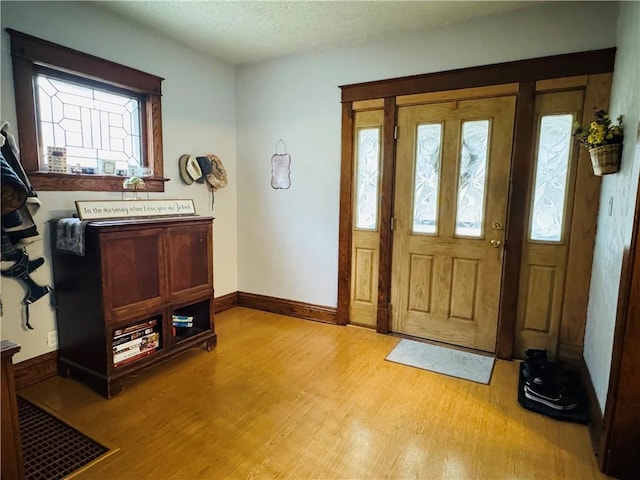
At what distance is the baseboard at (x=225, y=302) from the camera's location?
3.93 meters

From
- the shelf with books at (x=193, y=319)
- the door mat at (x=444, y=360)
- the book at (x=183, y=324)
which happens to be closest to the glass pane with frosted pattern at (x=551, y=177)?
the door mat at (x=444, y=360)

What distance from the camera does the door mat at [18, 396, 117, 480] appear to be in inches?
67.8

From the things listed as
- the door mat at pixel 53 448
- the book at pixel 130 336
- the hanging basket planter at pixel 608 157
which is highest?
the hanging basket planter at pixel 608 157

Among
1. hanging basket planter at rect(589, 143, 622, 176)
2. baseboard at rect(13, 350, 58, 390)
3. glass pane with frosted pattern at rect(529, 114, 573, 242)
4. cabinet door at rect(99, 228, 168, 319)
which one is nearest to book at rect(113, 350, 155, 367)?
cabinet door at rect(99, 228, 168, 319)

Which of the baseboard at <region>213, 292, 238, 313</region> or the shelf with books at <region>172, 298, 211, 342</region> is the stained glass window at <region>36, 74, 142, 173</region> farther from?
the baseboard at <region>213, 292, 238, 313</region>

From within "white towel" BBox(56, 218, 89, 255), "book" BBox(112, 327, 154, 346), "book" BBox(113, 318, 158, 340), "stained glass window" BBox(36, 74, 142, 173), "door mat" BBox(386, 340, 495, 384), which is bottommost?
"door mat" BBox(386, 340, 495, 384)

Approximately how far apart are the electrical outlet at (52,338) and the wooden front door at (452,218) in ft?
8.66

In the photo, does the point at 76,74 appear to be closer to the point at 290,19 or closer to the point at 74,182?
the point at 74,182

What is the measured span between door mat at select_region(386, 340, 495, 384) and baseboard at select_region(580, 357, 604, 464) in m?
0.58

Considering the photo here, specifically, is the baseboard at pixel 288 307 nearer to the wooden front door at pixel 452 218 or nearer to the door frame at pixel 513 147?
the door frame at pixel 513 147

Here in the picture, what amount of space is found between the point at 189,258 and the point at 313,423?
58.5 inches

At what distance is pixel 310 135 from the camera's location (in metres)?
A: 3.58

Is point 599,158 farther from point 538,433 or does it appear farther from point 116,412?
point 116,412

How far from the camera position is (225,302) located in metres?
4.04
